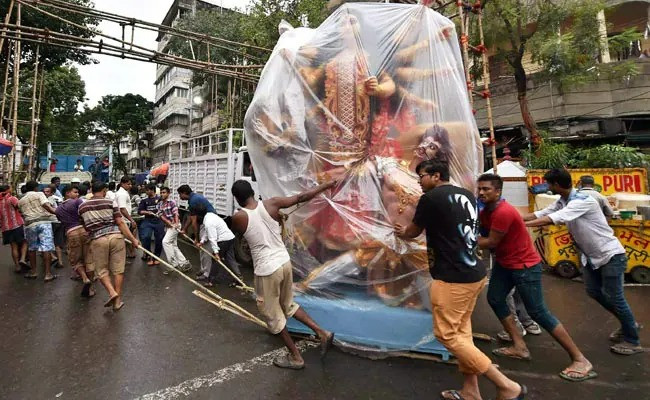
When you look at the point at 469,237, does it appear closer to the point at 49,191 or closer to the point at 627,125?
the point at 49,191

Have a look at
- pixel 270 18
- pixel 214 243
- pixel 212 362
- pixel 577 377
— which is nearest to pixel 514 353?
pixel 577 377

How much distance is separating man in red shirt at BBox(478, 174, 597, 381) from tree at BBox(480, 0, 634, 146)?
8.43 metres

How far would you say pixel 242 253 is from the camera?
6648 millimetres

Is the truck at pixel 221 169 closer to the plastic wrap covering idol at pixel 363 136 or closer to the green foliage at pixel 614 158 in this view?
the plastic wrap covering idol at pixel 363 136

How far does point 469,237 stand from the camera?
94.9 inches

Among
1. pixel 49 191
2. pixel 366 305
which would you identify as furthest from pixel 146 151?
pixel 366 305

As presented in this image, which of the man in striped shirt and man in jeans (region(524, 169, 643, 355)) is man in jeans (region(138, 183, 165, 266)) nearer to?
the man in striped shirt

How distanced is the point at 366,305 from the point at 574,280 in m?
4.18

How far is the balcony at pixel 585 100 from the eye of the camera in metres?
10.7

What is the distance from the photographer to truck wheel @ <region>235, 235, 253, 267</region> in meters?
6.61

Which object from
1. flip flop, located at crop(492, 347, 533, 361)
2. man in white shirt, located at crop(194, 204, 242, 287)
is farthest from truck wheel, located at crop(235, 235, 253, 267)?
flip flop, located at crop(492, 347, 533, 361)

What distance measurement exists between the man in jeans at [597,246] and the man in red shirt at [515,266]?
0.25 meters

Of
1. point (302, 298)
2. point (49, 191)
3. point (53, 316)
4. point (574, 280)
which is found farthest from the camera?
point (49, 191)

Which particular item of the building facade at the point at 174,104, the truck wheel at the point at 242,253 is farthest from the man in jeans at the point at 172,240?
the building facade at the point at 174,104
